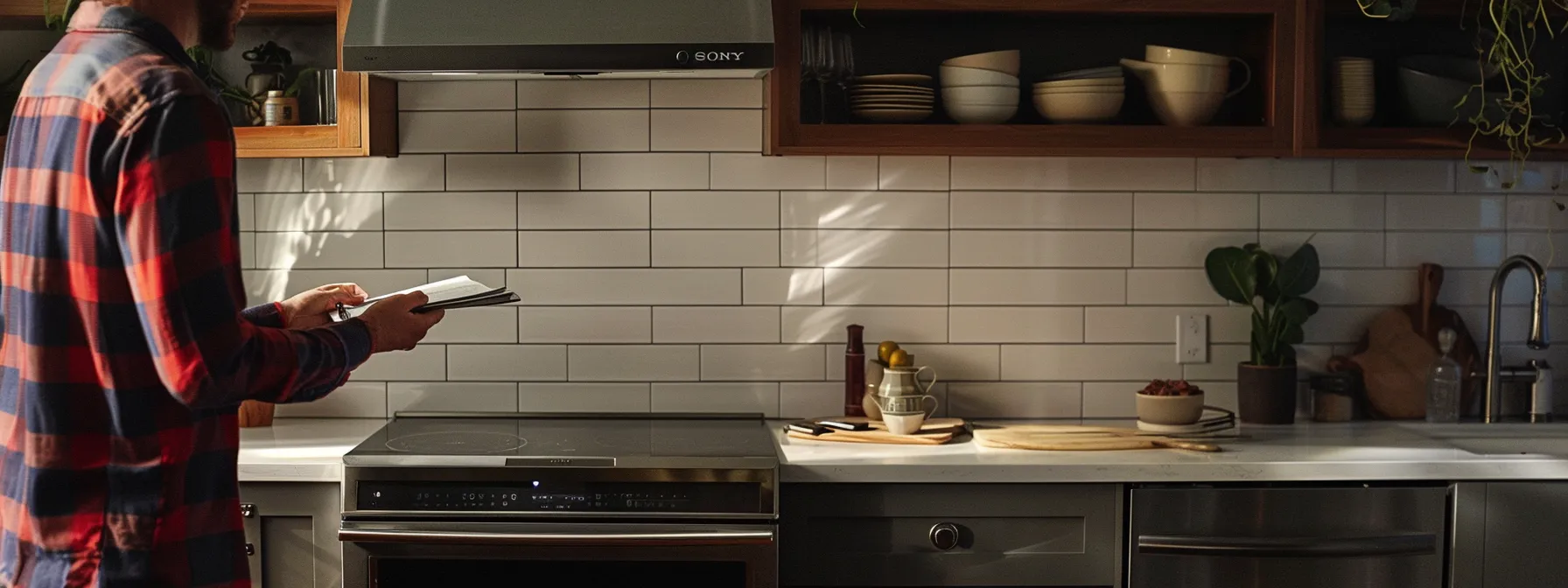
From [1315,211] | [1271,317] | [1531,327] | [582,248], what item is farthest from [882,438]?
[1531,327]

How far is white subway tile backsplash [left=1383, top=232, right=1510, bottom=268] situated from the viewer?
2932 millimetres

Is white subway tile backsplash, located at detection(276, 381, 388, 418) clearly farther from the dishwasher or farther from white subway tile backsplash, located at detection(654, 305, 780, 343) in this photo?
the dishwasher

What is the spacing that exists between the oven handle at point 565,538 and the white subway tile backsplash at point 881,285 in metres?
0.76

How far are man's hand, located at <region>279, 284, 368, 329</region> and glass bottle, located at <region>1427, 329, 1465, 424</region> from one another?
2197 mm

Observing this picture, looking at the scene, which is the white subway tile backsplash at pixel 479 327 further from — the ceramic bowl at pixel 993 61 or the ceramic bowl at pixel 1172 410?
the ceramic bowl at pixel 1172 410

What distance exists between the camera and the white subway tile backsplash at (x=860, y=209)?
9.45 feet

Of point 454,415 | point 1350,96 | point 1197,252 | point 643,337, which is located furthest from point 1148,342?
point 454,415

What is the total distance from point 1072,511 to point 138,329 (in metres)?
1.59

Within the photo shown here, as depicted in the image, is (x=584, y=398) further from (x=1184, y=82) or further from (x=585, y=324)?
(x=1184, y=82)

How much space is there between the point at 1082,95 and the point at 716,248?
0.84 meters

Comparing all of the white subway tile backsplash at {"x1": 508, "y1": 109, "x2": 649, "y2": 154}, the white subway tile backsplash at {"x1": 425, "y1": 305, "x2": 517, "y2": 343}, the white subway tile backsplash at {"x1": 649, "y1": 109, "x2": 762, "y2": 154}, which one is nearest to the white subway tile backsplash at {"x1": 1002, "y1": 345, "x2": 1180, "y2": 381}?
the white subway tile backsplash at {"x1": 649, "y1": 109, "x2": 762, "y2": 154}

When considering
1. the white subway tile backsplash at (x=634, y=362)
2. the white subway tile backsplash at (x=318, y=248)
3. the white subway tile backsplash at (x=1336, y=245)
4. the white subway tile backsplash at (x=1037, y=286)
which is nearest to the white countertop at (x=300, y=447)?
the white subway tile backsplash at (x=318, y=248)

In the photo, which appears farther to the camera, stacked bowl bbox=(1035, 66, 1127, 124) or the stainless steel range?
stacked bowl bbox=(1035, 66, 1127, 124)

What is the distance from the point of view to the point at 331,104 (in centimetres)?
264
